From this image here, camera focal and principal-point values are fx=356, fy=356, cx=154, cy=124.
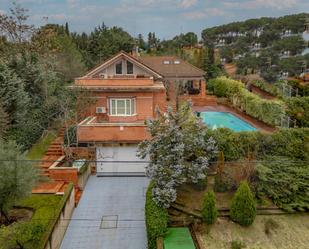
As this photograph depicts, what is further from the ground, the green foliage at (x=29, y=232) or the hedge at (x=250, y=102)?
the hedge at (x=250, y=102)

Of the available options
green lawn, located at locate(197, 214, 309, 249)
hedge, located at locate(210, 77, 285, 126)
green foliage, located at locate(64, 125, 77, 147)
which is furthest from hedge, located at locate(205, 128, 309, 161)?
hedge, located at locate(210, 77, 285, 126)

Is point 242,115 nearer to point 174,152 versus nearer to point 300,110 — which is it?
point 300,110

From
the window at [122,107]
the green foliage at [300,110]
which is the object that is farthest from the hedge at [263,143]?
the window at [122,107]

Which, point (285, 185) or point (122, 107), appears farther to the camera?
point (122, 107)

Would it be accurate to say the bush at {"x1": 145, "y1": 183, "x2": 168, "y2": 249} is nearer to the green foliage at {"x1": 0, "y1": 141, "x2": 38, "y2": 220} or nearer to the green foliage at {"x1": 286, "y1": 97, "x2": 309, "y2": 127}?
the green foliage at {"x1": 0, "y1": 141, "x2": 38, "y2": 220}

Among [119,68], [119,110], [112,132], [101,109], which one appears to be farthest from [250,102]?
[112,132]

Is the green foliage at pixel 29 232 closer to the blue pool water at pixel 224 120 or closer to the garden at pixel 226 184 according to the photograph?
the garden at pixel 226 184
